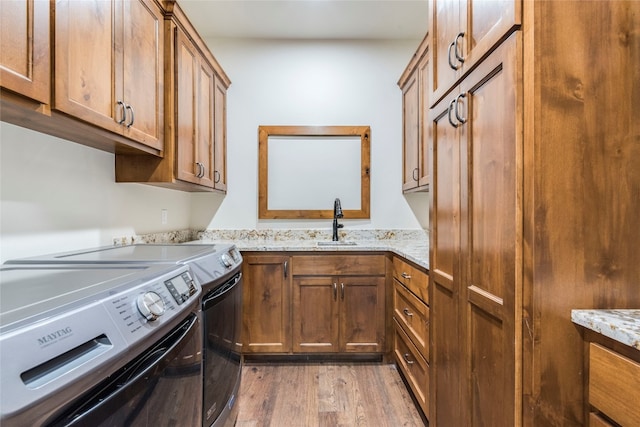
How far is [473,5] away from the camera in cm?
107

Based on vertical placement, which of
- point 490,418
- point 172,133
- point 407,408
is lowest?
point 407,408

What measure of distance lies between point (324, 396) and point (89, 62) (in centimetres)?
204

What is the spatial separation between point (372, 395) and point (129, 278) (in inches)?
66.7

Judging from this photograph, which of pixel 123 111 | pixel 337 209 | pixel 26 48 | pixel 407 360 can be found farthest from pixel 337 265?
pixel 26 48

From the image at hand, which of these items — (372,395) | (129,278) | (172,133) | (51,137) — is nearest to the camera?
(129,278)

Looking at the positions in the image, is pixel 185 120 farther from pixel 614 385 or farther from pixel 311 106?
pixel 614 385

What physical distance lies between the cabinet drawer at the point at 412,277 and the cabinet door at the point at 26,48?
5.59 ft

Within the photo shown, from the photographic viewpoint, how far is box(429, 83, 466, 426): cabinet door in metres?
1.21

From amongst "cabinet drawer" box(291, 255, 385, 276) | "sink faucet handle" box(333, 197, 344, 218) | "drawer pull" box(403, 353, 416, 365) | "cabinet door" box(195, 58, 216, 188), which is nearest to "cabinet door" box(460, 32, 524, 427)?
"drawer pull" box(403, 353, 416, 365)

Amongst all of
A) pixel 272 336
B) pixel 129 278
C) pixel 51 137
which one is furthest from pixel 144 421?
pixel 272 336

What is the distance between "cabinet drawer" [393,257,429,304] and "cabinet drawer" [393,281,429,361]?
0.04 metres

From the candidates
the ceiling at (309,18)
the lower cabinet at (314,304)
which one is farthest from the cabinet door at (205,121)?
the lower cabinet at (314,304)

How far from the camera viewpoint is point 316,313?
2385mm

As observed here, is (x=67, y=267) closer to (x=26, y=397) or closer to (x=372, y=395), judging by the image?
(x=26, y=397)
